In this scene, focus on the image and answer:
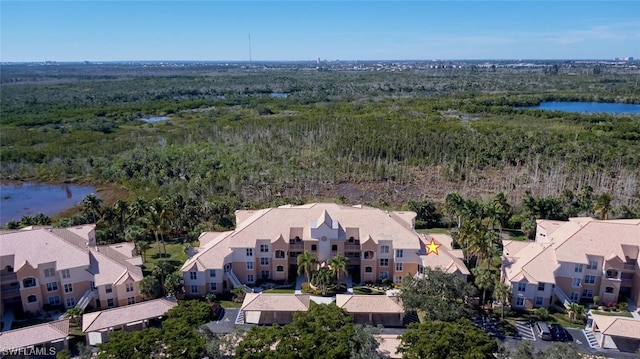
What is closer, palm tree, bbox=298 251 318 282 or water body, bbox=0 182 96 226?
palm tree, bbox=298 251 318 282

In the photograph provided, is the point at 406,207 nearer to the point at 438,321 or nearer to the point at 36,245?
the point at 438,321

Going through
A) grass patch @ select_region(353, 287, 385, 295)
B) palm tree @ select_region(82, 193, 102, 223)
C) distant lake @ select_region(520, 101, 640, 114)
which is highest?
distant lake @ select_region(520, 101, 640, 114)

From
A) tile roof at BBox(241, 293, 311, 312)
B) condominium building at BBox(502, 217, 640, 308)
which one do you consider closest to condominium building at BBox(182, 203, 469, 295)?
tile roof at BBox(241, 293, 311, 312)

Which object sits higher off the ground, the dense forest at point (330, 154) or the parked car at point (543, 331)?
the dense forest at point (330, 154)

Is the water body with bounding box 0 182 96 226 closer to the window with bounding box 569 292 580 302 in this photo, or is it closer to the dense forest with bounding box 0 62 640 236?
the dense forest with bounding box 0 62 640 236

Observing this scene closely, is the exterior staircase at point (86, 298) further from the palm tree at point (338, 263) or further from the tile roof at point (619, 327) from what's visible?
the tile roof at point (619, 327)

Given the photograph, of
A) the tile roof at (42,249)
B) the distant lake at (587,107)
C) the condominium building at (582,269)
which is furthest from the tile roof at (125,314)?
the distant lake at (587,107)
